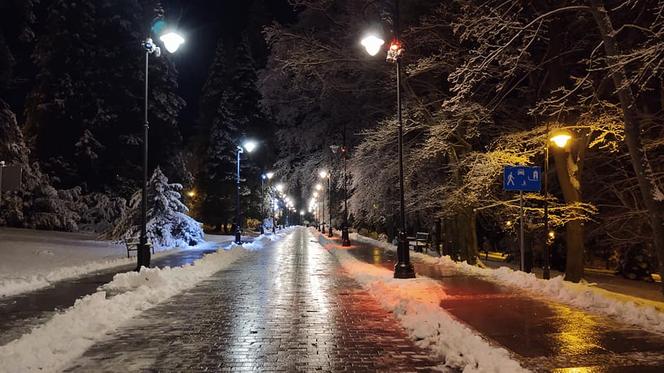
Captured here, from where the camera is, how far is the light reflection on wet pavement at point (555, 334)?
7805 millimetres

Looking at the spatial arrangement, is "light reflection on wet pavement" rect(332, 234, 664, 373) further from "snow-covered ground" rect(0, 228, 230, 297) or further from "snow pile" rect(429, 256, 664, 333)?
"snow-covered ground" rect(0, 228, 230, 297)

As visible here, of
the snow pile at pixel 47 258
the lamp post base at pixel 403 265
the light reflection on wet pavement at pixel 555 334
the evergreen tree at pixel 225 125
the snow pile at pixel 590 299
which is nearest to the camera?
the light reflection on wet pavement at pixel 555 334

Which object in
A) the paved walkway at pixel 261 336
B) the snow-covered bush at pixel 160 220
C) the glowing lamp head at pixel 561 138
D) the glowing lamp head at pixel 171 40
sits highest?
the glowing lamp head at pixel 171 40

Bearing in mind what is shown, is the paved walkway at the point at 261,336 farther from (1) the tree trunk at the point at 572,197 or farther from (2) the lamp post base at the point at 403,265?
(1) the tree trunk at the point at 572,197

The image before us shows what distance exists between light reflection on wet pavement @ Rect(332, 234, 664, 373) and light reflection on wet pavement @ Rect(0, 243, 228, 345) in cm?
778

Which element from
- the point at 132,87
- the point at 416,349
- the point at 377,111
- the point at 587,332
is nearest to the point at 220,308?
the point at 416,349

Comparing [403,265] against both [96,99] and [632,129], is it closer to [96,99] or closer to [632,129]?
[632,129]

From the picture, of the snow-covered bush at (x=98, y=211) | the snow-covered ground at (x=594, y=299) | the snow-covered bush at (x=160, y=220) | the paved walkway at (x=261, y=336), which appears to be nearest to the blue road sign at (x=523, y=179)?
the snow-covered ground at (x=594, y=299)

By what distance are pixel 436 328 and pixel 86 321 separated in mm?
5752

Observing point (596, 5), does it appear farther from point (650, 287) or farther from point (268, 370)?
point (650, 287)

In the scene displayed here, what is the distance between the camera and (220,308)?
41.3 feet

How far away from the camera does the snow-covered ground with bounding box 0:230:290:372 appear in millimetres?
7699

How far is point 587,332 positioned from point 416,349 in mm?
3044

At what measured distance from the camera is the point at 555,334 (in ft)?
31.4
